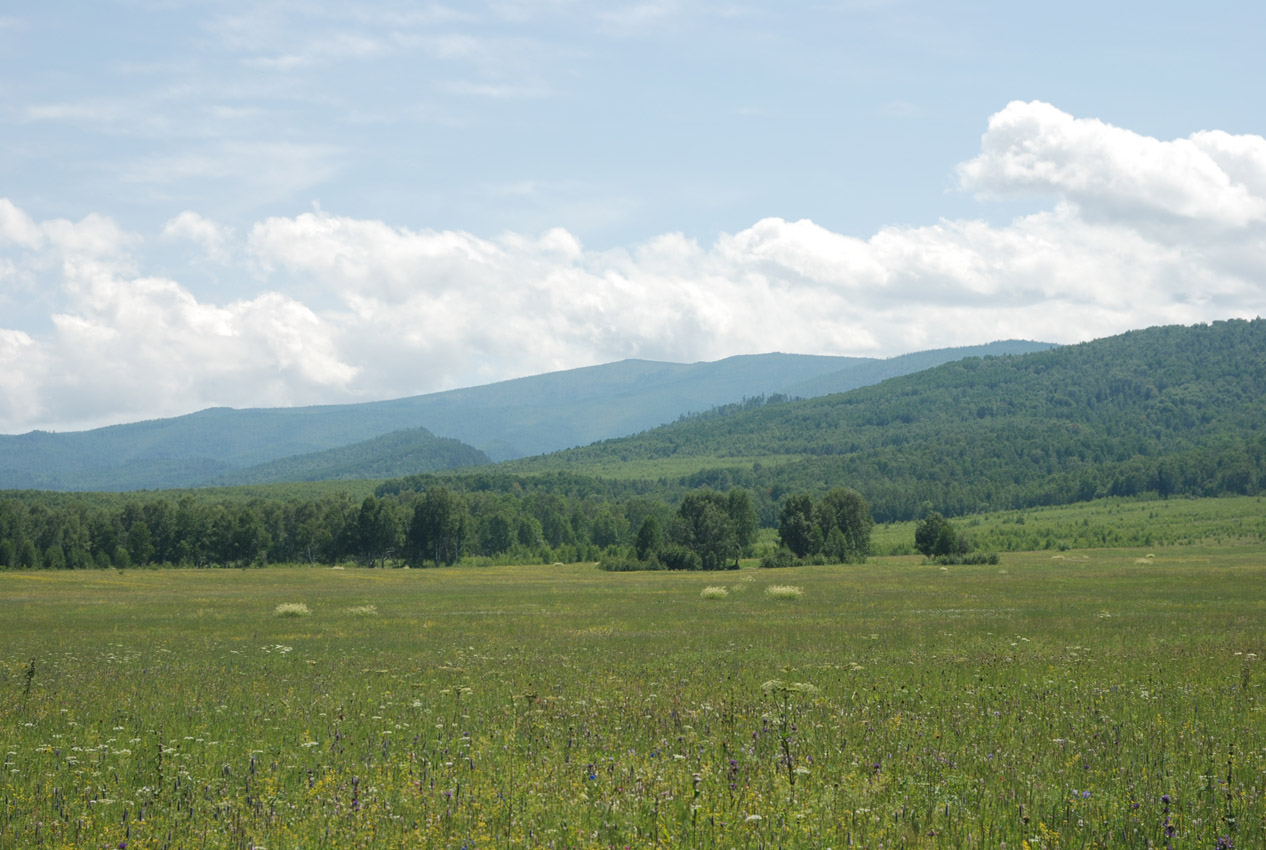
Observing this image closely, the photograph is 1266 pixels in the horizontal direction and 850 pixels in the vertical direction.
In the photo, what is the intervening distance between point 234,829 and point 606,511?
580ft

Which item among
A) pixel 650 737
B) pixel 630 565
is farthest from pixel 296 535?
pixel 650 737

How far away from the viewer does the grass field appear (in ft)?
29.9

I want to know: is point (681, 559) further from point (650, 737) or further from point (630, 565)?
point (650, 737)

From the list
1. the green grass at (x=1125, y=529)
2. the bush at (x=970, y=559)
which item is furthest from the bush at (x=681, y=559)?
the green grass at (x=1125, y=529)

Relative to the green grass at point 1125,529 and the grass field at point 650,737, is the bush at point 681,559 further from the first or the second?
the grass field at point 650,737

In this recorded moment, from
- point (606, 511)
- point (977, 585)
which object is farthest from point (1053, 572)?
point (606, 511)

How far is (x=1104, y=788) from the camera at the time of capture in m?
10.5

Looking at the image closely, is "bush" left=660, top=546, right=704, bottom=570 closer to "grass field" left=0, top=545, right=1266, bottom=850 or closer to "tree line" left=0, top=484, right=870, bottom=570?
"tree line" left=0, top=484, right=870, bottom=570

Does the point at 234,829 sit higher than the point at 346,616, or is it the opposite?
the point at 234,829

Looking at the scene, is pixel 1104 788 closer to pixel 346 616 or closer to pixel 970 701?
pixel 970 701

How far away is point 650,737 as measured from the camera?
13164 millimetres

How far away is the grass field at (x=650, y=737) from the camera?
29.9 ft

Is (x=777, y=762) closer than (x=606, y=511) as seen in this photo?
Yes

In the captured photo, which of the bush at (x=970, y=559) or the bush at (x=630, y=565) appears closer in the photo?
the bush at (x=970, y=559)
